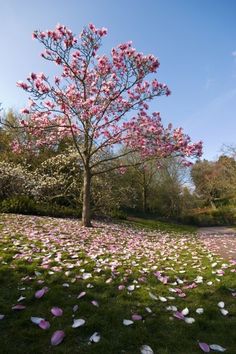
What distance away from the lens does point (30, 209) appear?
16266mm

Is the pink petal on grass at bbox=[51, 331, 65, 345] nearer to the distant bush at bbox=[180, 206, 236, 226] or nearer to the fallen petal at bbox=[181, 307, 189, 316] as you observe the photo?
the fallen petal at bbox=[181, 307, 189, 316]

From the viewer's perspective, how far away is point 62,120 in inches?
563

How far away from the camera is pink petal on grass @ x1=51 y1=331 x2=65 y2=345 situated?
3287mm

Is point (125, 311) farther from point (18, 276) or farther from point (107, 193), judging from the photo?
point (107, 193)

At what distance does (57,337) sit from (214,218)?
31355 mm

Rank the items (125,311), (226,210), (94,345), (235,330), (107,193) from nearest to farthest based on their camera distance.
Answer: (94,345)
(235,330)
(125,311)
(107,193)
(226,210)

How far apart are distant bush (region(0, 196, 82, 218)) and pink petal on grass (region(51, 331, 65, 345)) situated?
12696mm

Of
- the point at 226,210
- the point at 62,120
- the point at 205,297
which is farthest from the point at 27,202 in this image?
the point at 226,210

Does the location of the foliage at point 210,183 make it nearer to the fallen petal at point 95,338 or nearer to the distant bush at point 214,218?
the distant bush at point 214,218

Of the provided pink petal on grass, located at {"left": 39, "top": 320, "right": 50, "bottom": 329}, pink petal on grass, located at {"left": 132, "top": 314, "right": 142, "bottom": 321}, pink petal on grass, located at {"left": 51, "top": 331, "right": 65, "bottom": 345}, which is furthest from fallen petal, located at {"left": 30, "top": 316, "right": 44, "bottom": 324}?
pink petal on grass, located at {"left": 132, "top": 314, "right": 142, "bottom": 321}

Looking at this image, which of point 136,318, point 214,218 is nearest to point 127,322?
point 136,318

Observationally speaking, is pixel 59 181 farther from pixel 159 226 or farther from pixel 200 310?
pixel 200 310

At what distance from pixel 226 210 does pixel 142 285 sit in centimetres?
3125

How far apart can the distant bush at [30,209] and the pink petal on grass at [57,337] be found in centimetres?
1270
